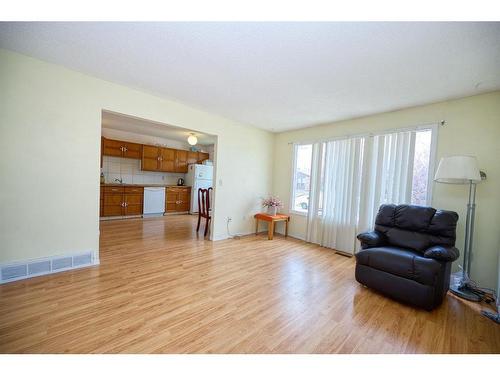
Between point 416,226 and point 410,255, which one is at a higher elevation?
point 416,226

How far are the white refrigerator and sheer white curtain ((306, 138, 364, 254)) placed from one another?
398 centimetres

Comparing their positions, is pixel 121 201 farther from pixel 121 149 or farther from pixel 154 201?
pixel 121 149

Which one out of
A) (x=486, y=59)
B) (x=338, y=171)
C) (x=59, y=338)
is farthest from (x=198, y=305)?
(x=486, y=59)

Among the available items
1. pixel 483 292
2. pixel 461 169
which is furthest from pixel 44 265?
pixel 483 292

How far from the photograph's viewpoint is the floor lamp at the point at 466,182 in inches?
87.1

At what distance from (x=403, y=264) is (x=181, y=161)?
6383 mm

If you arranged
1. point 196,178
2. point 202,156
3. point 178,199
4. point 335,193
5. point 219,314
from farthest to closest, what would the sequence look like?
point 202,156
point 196,178
point 178,199
point 335,193
point 219,314

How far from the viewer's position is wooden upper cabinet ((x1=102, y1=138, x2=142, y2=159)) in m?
5.45

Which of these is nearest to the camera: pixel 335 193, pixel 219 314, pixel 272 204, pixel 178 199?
pixel 219 314

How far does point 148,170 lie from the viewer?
252 inches

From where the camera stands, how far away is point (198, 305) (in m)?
1.95

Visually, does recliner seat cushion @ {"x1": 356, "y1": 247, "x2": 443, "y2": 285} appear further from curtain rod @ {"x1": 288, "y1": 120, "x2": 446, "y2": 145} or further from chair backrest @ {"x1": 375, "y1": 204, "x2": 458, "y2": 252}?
curtain rod @ {"x1": 288, "y1": 120, "x2": 446, "y2": 145}

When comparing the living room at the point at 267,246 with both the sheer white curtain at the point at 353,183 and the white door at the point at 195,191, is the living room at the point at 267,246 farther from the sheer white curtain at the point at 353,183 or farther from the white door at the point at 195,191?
the white door at the point at 195,191

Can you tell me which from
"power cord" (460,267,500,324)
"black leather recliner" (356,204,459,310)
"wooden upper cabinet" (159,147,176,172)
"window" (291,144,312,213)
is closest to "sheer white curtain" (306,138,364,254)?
"window" (291,144,312,213)
